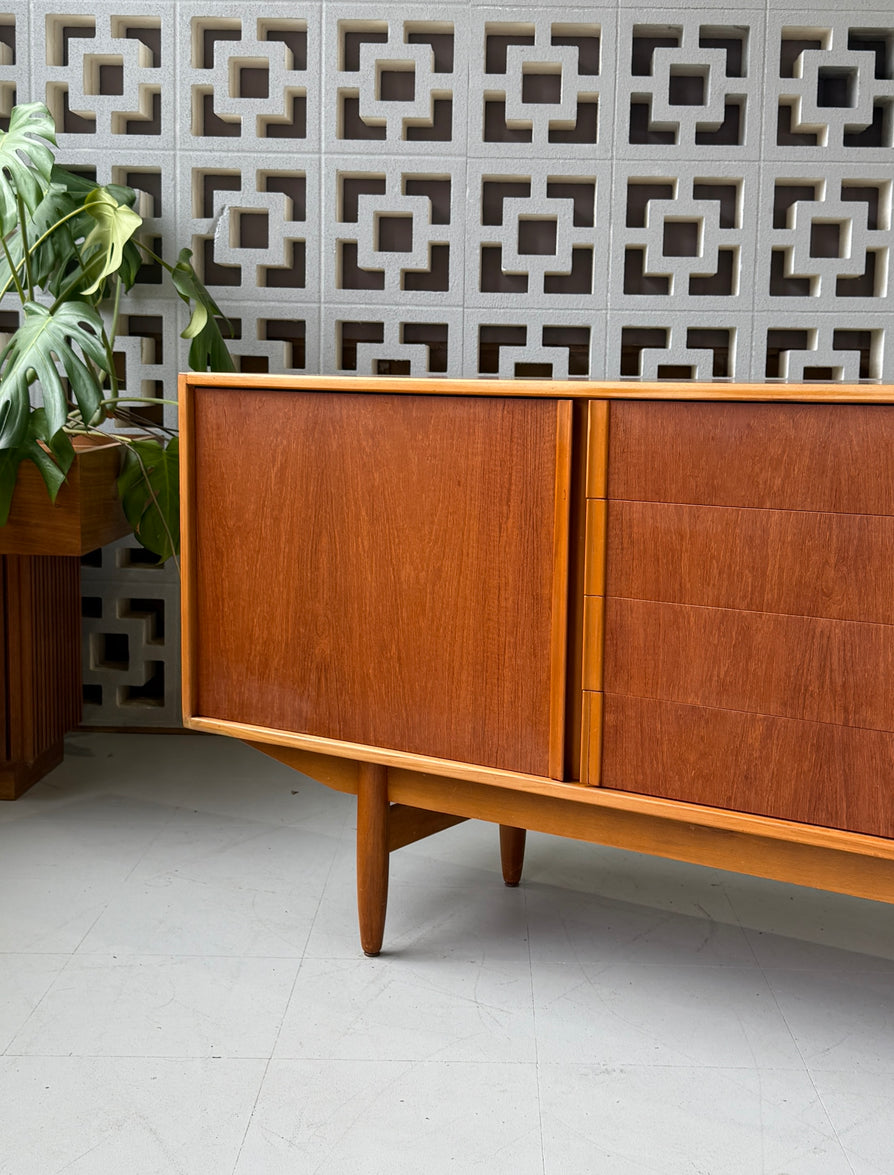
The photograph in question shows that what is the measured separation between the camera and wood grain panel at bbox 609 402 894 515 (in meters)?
1.31

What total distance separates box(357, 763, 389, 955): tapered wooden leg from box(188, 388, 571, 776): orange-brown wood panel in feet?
0.36

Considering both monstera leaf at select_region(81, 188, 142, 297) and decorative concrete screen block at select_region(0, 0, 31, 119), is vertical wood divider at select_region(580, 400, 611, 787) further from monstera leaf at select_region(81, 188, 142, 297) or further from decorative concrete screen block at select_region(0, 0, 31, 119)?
decorative concrete screen block at select_region(0, 0, 31, 119)

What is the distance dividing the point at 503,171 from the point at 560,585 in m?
1.63

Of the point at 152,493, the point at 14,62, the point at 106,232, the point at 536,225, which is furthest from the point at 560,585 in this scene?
the point at 14,62

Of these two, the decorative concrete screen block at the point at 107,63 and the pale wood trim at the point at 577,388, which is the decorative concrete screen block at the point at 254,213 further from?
the pale wood trim at the point at 577,388

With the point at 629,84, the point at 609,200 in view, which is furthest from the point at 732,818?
the point at 629,84

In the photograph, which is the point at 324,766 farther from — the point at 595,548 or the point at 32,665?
the point at 32,665

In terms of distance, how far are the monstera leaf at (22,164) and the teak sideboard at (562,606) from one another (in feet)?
2.76

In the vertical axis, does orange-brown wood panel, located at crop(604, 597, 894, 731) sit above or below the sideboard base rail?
above

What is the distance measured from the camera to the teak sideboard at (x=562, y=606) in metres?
1.35

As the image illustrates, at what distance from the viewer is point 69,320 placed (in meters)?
2.14

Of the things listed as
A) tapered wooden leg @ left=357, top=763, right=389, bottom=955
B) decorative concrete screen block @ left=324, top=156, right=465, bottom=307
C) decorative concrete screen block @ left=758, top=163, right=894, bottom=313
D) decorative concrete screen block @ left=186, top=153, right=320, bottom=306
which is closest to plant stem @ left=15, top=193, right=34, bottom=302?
decorative concrete screen block @ left=186, top=153, right=320, bottom=306


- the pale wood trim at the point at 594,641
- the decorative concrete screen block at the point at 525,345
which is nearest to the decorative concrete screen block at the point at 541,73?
the decorative concrete screen block at the point at 525,345

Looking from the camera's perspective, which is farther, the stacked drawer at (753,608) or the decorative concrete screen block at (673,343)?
the decorative concrete screen block at (673,343)
